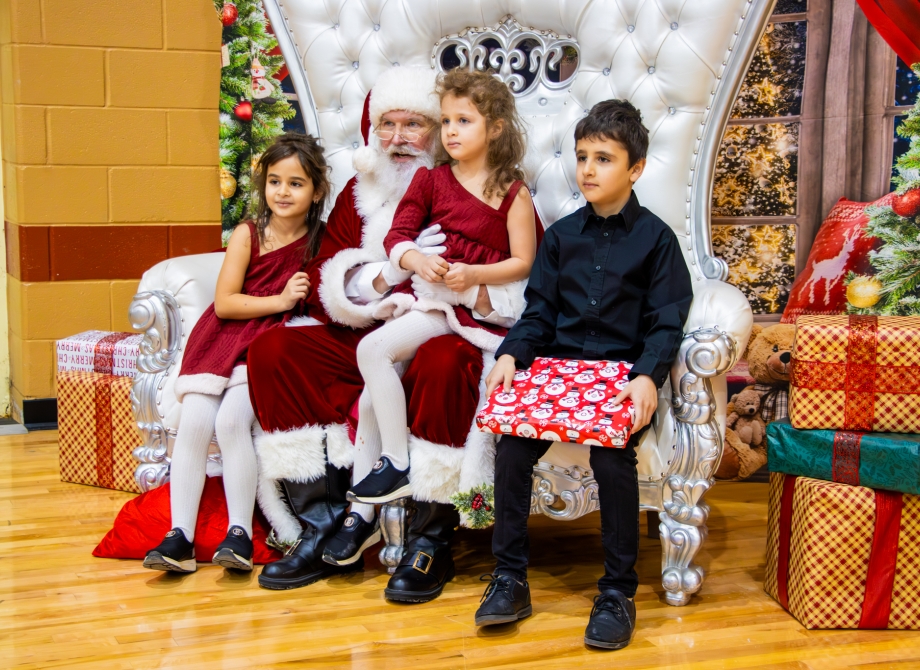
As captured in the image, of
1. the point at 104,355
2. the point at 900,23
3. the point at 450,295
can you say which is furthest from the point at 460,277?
the point at 900,23

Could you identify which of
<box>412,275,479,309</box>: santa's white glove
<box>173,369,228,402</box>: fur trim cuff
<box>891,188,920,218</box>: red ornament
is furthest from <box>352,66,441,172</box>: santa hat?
<box>891,188,920,218</box>: red ornament

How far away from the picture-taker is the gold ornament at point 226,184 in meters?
4.02

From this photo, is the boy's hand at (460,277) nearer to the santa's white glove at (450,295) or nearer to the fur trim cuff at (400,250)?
the santa's white glove at (450,295)

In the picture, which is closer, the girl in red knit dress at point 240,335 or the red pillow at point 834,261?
the girl in red knit dress at point 240,335

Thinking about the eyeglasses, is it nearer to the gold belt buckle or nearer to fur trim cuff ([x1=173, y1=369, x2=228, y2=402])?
fur trim cuff ([x1=173, y1=369, x2=228, y2=402])

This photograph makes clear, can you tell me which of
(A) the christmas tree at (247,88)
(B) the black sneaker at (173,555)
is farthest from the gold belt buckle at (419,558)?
(A) the christmas tree at (247,88)

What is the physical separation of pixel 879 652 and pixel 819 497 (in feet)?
1.12

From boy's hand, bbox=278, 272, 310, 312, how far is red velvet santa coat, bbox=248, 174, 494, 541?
0.11 feet

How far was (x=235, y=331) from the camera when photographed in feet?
8.80

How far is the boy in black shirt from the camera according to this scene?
218 cm

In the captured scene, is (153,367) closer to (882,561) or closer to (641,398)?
(641,398)

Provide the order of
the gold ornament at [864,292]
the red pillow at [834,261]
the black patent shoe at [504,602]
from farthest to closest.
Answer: the red pillow at [834,261]
the gold ornament at [864,292]
the black patent shoe at [504,602]

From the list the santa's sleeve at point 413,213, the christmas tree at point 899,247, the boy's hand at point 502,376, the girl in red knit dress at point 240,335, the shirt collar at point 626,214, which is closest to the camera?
the boy's hand at point 502,376

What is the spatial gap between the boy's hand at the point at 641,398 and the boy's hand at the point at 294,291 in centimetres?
96
